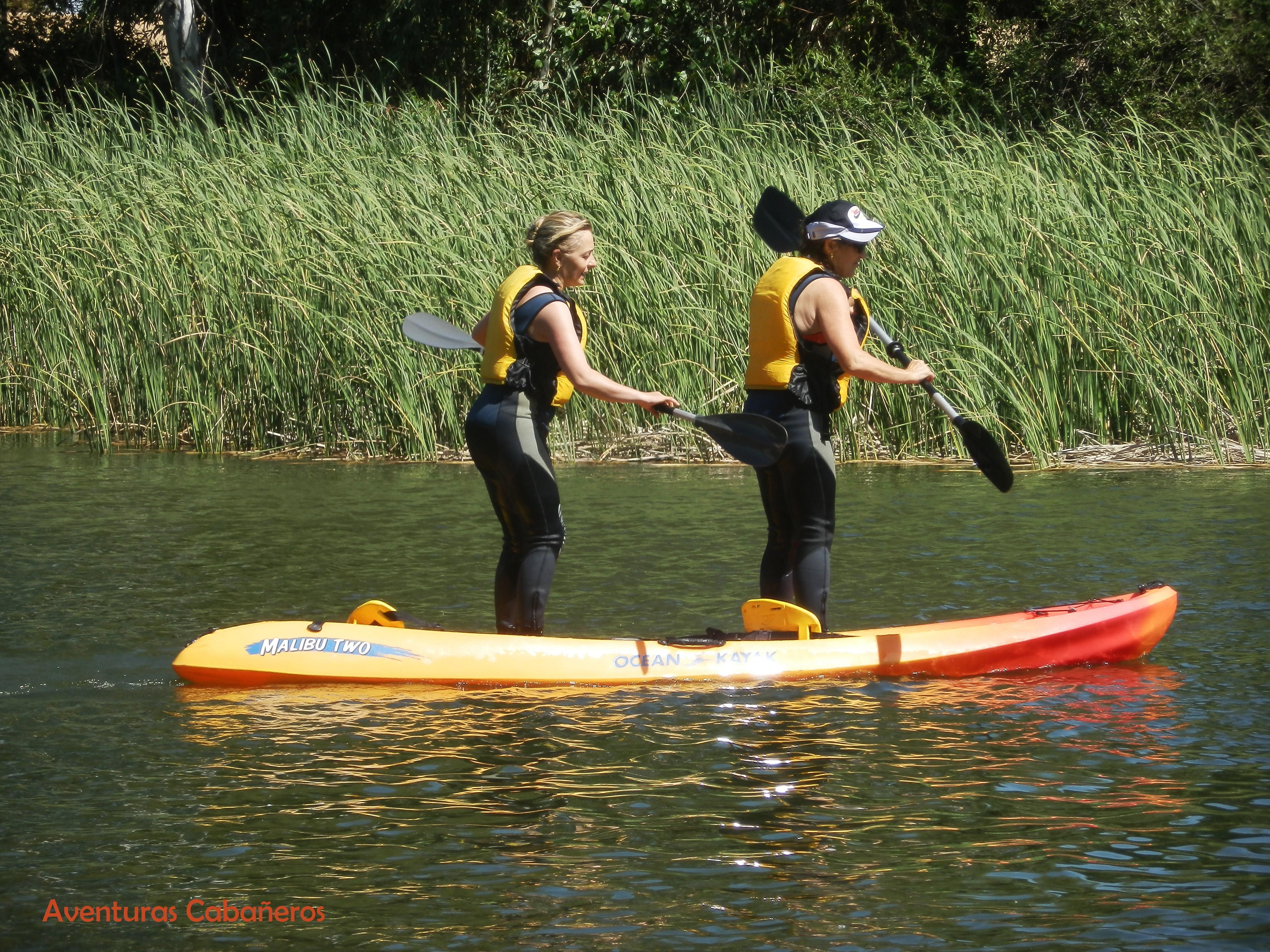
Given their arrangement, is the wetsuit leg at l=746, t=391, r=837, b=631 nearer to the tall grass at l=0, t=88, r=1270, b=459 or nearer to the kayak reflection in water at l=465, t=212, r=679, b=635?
the kayak reflection in water at l=465, t=212, r=679, b=635

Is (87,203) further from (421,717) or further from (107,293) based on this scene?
(421,717)

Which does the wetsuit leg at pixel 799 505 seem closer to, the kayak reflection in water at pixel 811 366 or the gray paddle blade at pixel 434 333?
the kayak reflection in water at pixel 811 366

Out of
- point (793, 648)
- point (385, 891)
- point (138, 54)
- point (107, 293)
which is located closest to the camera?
point (385, 891)

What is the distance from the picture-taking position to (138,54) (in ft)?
73.0

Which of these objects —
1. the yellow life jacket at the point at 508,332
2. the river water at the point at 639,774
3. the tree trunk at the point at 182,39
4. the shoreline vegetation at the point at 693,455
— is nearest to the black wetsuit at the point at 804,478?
the river water at the point at 639,774

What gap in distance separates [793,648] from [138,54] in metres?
19.3

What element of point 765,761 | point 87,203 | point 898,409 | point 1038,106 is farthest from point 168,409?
point 1038,106

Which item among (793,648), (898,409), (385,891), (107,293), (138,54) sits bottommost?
(385,891)

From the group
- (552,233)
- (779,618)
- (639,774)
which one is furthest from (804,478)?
(639,774)

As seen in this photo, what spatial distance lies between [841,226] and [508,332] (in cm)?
109

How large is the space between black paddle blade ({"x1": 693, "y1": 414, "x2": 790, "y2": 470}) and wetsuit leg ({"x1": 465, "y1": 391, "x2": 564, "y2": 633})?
517 mm

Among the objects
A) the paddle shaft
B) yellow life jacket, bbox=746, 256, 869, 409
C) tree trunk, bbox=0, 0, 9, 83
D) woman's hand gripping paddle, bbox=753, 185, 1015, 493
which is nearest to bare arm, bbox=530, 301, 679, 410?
yellow life jacket, bbox=746, 256, 869, 409

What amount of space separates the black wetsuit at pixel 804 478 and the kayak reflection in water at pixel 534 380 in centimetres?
45

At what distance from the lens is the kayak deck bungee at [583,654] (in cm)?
520
